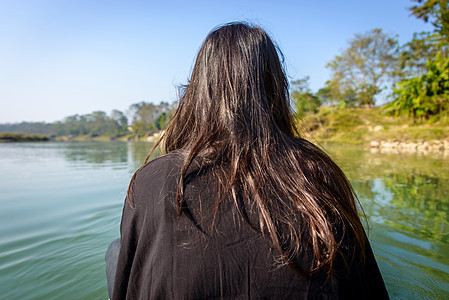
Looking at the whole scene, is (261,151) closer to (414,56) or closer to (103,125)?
(414,56)

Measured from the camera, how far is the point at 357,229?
2.56 feet

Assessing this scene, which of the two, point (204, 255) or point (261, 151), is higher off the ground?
point (261, 151)

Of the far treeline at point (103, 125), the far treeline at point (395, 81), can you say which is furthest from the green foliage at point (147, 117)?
the far treeline at point (395, 81)

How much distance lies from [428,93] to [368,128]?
4.85 m

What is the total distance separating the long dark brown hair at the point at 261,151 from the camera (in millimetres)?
689

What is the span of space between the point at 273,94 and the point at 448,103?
57.0 ft

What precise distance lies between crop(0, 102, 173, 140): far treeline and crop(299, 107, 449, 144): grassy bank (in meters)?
39.5

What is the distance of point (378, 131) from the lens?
56.7ft

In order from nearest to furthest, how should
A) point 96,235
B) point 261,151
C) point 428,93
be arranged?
point 261,151 < point 96,235 < point 428,93

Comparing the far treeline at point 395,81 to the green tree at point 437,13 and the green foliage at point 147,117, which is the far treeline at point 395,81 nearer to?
the green tree at point 437,13

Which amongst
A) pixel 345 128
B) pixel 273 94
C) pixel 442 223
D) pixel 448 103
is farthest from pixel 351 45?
pixel 273 94

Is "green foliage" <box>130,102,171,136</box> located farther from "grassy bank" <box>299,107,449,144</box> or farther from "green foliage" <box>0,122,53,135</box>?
"grassy bank" <box>299,107,449,144</box>

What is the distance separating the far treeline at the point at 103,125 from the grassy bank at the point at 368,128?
3950 centimetres

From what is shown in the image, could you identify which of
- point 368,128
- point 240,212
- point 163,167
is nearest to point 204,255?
point 240,212
